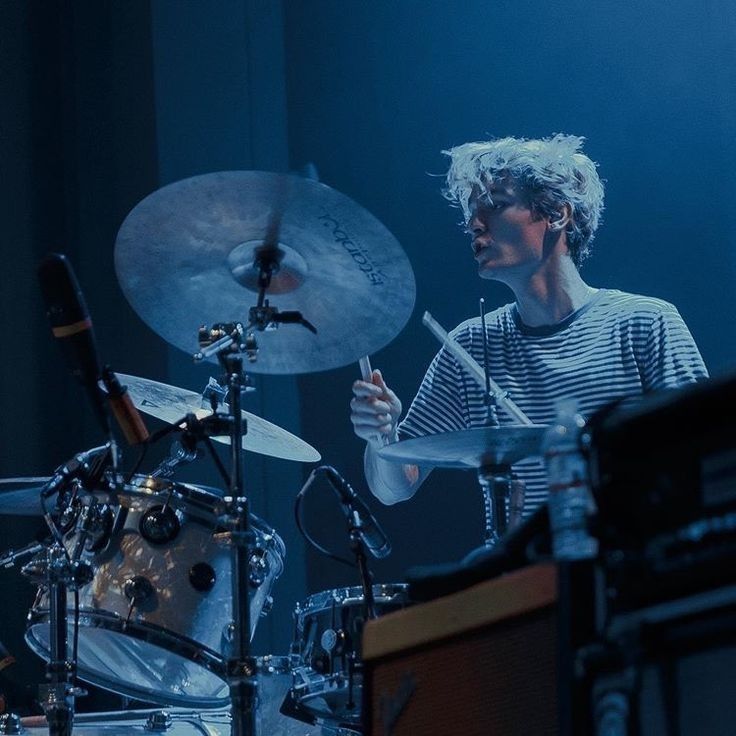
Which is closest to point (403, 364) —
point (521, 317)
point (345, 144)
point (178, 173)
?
point (521, 317)

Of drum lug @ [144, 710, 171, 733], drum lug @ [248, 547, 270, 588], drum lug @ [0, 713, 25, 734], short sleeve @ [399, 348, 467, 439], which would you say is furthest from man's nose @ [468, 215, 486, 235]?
drum lug @ [0, 713, 25, 734]

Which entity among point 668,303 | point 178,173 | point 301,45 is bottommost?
point 668,303

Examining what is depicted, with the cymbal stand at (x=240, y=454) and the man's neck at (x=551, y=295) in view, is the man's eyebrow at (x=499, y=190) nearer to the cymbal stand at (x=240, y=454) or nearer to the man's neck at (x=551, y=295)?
the man's neck at (x=551, y=295)

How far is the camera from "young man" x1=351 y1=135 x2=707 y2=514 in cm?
316

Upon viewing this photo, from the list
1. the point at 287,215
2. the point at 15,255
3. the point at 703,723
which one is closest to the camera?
the point at 703,723

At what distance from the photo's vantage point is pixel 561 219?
11.3ft

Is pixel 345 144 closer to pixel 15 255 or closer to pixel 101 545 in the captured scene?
pixel 15 255

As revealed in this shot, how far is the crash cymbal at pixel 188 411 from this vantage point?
2770 millimetres

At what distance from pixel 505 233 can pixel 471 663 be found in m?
2.20

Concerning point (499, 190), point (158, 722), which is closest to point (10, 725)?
point (158, 722)

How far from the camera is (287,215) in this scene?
2389 millimetres

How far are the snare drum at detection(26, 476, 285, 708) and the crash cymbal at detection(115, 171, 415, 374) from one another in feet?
1.15

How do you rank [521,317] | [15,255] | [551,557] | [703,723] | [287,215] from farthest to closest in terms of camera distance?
[15,255] → [521,317] → [287,215] → [551,557] → [703,723]

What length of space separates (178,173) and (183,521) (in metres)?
1.66
